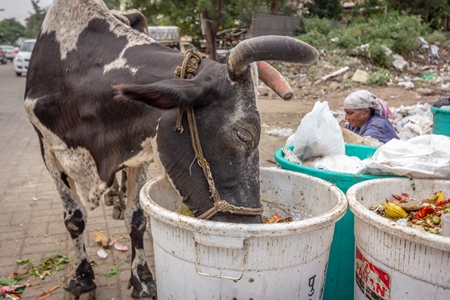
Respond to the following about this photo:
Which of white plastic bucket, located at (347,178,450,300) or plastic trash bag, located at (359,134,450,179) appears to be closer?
white plastic bucket, located at (347,178,450,300)

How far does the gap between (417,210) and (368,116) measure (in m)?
2.59

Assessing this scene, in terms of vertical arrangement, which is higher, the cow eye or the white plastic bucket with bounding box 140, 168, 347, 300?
the cow eye

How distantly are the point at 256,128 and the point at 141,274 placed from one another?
166cm

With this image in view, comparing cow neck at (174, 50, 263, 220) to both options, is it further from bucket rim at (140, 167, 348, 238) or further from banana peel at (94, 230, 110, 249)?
banana peel at (94, 230, 110, 249)

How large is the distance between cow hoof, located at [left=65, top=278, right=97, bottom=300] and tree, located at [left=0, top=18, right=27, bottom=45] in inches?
2968

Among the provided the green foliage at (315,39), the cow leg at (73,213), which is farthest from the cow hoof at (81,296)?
the green foliage at (315,39)

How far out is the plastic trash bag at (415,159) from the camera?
246 cm

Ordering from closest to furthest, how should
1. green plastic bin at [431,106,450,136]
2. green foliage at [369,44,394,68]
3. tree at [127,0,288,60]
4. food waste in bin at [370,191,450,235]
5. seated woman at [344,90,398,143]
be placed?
1. food waste in bin at [370,191,450,235]
2. seated woman at [344,90,398,143]
3. green plastic bin at [431,106,450,136]
4. green foliage at [369,44,394,68]
5. tree at [127,0,288,60]

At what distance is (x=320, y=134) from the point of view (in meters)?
3.00

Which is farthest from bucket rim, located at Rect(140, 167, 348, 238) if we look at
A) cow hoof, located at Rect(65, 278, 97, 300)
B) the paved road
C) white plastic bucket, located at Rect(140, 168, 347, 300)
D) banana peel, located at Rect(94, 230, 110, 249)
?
banana peel, located at Rect(94, 230, 110, 249)

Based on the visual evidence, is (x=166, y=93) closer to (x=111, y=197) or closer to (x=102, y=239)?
(x=102, y=239)

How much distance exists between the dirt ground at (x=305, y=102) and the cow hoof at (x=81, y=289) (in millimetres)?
4833

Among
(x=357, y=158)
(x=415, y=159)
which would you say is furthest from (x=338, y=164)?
(x=415, y=159)

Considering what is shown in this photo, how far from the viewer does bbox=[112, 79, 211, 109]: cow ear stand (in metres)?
1.89
